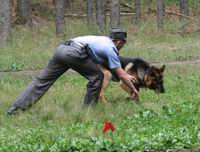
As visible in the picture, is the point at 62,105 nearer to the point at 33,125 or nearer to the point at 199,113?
the point at 33,125

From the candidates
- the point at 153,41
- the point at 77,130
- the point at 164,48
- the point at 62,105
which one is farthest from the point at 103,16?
the point at 77,130

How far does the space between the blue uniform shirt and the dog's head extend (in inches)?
52.8

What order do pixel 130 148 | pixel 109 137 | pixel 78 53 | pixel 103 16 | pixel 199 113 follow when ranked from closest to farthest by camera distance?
1. pixel 130 148
2. pixel 109 137
3. pixel 199 113
4. pixel 78 53
5. pixel 103 16

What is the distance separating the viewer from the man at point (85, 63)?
Answer: 32.7ft

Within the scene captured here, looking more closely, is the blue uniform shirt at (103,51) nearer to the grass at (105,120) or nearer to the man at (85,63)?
the man at (85,63)

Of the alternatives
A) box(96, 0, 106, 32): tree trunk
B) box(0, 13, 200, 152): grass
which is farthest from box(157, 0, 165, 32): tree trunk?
box(0, 13, 200, 152): grass

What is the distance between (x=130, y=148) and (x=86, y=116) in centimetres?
306

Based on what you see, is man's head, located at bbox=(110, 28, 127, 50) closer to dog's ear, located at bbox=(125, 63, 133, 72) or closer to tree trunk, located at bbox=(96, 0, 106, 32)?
dog's ear, located at bbox=(125, 63, 133, 72)

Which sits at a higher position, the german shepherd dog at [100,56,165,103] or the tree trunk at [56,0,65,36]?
the german shepherd dog at [100,56,165,103]

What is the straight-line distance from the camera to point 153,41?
25.6m

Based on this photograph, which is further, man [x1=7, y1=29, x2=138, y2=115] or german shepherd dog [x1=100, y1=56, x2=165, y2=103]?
german shepherd dog [x1=100, y1=56, x2=165, y2=103]

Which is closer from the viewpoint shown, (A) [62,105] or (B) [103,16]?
(A) [62,105]

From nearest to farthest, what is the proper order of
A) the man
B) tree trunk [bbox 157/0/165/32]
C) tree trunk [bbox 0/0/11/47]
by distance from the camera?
the man < tree trunk [bbox 0/0/11/47] < tree trunk [bbox 157/0/165/32]

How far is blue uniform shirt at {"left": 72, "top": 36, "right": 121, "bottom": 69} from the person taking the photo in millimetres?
9711
